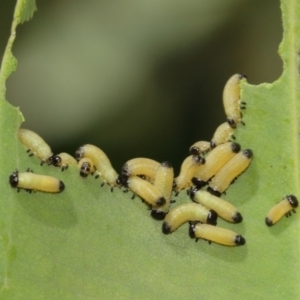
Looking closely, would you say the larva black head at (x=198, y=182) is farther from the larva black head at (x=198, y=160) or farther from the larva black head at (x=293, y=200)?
the larva black head at (x=293, y=200)

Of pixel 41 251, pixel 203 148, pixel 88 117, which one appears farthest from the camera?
pixel 88 117

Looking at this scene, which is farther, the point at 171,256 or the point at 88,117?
the point at 88,117

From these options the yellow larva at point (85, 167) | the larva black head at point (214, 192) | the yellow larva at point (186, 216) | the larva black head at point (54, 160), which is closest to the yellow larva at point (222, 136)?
the larva black head at point (214, 192)

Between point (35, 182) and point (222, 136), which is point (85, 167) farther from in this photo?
point (222, 136)

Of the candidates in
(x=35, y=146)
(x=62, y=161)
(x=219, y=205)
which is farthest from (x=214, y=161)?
(x=35, y=146)

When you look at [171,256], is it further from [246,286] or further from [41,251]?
[41,251]

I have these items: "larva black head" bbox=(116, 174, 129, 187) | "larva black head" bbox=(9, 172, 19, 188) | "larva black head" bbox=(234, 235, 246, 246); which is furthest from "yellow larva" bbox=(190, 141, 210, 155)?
"larva black head" bbox=(9, 172, 19, 188)

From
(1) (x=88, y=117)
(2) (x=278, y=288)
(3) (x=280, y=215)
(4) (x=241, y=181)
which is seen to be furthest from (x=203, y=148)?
(1) (x=88, y=117)
